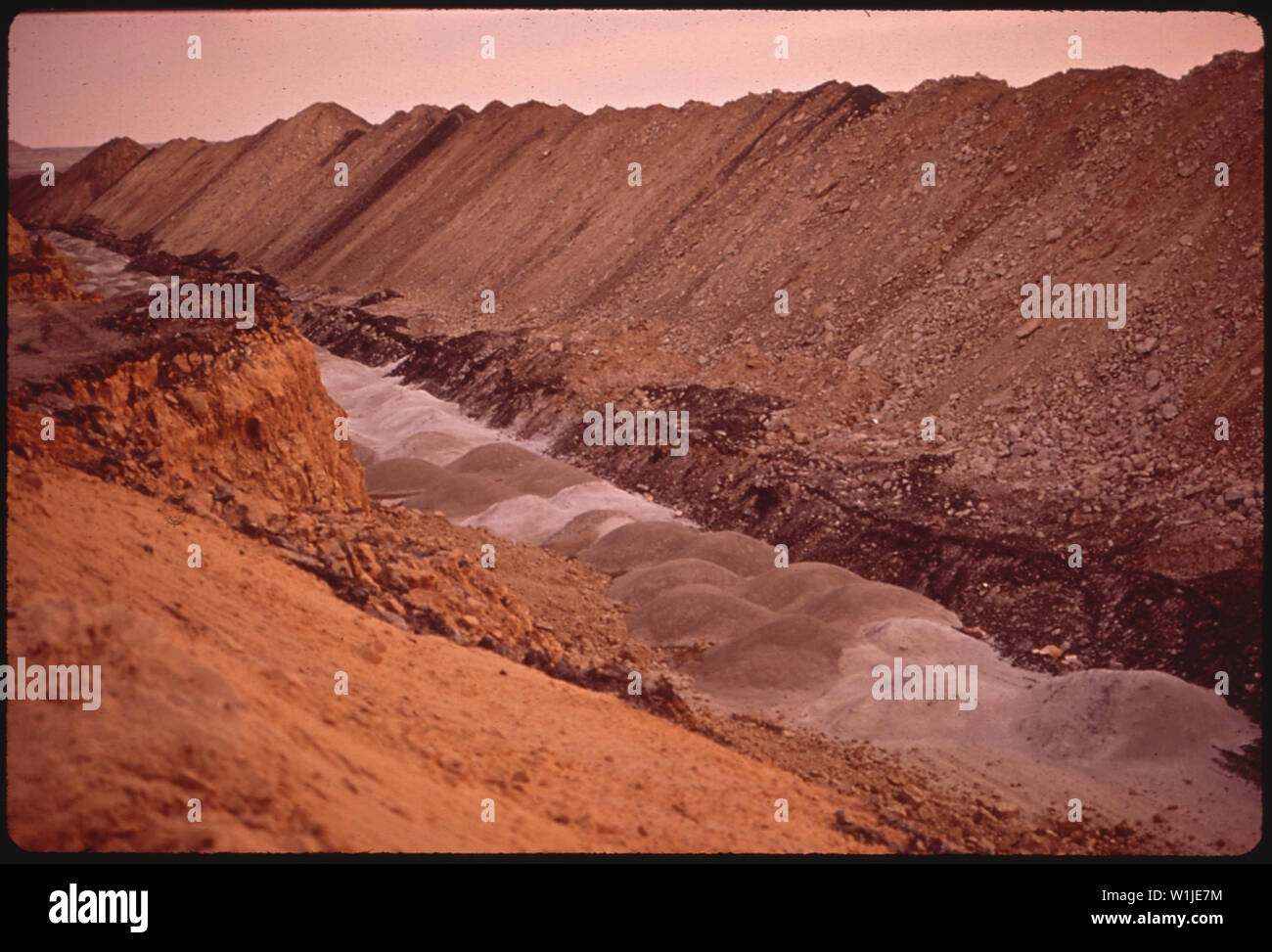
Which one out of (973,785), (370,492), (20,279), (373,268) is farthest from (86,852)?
(373,268)

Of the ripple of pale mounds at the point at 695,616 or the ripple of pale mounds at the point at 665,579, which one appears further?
the ripple of pale mounds at the point at 665,579

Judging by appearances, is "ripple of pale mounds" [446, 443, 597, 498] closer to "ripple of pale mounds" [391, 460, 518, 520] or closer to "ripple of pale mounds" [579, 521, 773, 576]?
"ripple of pale mounds" [391, 460, 518, 520]

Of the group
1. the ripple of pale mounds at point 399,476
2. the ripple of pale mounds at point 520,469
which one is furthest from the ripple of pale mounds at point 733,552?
the ripple of pale mounds at point 399,476

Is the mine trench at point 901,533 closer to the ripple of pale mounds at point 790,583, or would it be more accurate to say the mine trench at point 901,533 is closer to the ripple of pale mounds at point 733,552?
the ripple of pale mounds at point 733,552

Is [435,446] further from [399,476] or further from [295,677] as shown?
[295,677]

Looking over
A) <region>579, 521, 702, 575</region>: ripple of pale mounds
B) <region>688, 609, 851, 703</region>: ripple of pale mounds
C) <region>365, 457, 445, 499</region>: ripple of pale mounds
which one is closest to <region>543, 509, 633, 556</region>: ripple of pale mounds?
<region>579, 521, 702, 575</region>: ripple of pale mounds
